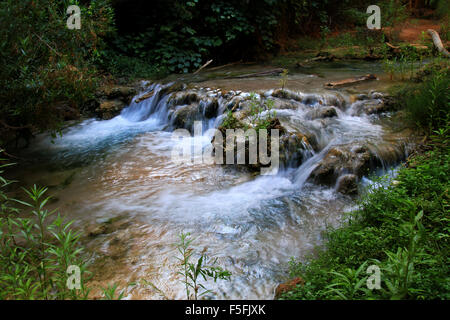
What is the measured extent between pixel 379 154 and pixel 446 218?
2166 millimetres

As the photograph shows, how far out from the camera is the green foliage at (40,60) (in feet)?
13.8

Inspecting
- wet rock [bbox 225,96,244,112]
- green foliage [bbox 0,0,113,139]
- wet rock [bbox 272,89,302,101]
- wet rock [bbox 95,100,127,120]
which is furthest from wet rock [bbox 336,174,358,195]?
wet rock [bbox 95,100,127,120]

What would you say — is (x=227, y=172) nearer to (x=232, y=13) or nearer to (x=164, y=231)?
(x=164, y=231)

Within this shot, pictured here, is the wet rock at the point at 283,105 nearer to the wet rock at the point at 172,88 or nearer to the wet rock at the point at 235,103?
the wet rock at the point at 235,103

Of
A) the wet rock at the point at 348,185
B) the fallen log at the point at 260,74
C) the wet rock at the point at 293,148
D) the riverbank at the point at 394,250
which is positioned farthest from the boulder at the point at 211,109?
the riverbank at the point at 394,250

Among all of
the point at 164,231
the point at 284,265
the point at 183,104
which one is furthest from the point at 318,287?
the point at 183,104

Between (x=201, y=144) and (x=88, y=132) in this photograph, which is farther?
(x=88, y=132)

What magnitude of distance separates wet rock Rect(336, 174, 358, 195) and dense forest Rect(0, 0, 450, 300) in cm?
3

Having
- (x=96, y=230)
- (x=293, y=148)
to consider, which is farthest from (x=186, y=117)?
(x=96, y=230)

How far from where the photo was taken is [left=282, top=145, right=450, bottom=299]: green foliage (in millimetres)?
1953

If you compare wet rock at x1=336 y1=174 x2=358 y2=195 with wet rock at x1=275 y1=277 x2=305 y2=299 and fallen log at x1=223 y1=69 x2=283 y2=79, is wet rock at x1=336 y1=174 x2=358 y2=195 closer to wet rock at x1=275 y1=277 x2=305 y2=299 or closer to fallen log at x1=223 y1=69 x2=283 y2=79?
wet rock at x1=275 y1=277 x2=305 y2=299

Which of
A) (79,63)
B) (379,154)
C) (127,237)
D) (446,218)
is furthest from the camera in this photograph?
(79,63)

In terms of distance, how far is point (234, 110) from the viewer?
6.66 meters
